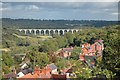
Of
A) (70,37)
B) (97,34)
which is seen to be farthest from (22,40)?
(97,34)

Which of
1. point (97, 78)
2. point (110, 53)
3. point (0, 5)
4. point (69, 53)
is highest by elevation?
point (0, 5)

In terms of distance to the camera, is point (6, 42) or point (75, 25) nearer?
point (6, 42)

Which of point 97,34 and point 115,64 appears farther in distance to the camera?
point 97,34

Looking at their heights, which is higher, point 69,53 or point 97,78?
point 97,78

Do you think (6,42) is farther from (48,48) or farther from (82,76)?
(82,76)

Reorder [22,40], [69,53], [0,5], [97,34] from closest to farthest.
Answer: [0,5] → [69,53] → [97,34] → [22,40]

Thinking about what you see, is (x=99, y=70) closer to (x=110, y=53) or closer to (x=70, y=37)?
(x=110, y=53)

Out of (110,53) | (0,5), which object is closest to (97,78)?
(110,53)

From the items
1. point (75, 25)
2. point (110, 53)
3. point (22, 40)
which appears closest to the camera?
point (110, 53)

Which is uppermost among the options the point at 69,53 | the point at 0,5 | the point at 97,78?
the point at 0,5
